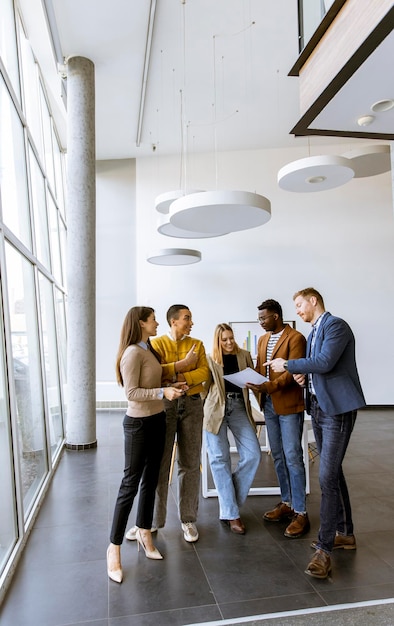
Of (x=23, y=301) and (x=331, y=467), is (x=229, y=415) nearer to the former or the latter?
(x=331, y=467)

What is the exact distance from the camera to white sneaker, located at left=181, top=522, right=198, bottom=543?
3307 mm

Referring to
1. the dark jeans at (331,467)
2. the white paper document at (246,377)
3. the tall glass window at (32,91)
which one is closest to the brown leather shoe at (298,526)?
the dark jeans at (331,467)

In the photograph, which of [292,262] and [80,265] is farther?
[292,262]

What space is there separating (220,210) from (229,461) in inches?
86.3

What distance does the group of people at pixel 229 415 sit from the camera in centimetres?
284

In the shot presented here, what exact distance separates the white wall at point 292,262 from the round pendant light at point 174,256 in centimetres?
150

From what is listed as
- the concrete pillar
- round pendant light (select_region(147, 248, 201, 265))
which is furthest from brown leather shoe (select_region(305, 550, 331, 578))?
round pendant light (select_region(147, 248, 201, 265))

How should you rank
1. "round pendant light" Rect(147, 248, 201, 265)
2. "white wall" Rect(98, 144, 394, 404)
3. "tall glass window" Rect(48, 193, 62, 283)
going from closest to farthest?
1. "tall glass window" Rect(48, 193, 62, 283)
2. "round pendant light" Rect(147, 248, 201, 265)
3. "white wall" Rect(98, 144, 394, 404)

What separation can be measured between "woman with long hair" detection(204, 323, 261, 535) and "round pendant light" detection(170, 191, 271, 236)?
110cm

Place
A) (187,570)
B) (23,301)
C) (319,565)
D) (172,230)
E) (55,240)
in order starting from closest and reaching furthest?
(319,565)
(187,570)
(23,301)
(172,230)
(55,240)

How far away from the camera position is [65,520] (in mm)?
3814

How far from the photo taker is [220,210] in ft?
13.3

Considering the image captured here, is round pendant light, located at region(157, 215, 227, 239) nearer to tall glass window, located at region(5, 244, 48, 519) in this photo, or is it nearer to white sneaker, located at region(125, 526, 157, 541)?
tall glass window, located at region(5, 244, 48, 519)

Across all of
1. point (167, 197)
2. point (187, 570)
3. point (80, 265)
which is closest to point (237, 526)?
point (187, 570)
